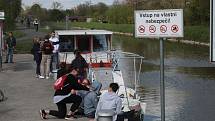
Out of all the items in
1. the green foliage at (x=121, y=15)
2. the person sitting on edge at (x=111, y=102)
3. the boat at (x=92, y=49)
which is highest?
the green foliage at (x=121, y=15)

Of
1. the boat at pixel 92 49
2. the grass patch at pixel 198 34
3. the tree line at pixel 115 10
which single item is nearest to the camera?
the boat at pixel 92 49

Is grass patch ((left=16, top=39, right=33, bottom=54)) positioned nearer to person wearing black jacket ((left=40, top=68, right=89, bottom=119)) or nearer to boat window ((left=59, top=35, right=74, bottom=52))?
boat window ((left=59, top=35, right=74, bottom=52))

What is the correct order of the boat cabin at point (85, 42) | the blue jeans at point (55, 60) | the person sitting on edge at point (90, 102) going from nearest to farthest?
1. the person sitting on edge at point (90, 102)
2. the blue jeans at point (55, 60)
3. the boat cabin at point (85, 42)

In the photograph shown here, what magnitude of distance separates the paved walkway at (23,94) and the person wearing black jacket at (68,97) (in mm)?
212

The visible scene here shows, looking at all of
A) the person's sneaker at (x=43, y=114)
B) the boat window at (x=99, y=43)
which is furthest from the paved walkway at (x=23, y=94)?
the boat window at (x=99, y=43)

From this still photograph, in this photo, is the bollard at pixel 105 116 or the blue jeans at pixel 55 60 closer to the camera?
the bollard at pixel 105 116

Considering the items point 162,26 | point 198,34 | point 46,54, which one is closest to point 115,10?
point 198,34

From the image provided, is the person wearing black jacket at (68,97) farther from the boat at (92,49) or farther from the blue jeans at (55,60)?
the blue jeans at (55,60)

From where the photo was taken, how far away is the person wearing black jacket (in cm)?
1386

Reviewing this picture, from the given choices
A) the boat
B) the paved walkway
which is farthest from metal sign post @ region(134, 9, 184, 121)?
the boat

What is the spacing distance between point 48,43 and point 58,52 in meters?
1.87

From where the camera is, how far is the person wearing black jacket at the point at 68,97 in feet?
45.5

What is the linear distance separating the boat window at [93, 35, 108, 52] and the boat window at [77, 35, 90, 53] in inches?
12.4

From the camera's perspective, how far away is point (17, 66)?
2975 centimetres
